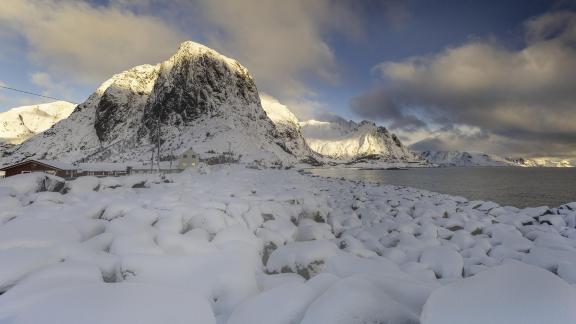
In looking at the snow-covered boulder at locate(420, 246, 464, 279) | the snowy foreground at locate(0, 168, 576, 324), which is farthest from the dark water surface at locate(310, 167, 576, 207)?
→ the snow-covered boulder at locate(420, 246, 464, 279)

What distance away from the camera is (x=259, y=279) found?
707 cm

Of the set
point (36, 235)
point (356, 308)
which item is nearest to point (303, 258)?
point (356, 308)

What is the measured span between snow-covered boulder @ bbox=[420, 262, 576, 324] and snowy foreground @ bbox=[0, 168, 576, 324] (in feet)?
0.04

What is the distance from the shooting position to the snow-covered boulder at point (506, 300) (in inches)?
125

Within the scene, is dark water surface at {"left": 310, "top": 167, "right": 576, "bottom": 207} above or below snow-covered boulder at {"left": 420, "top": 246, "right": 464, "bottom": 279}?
below

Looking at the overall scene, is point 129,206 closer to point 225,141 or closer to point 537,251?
point 537,251

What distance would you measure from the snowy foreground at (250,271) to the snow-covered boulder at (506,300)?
1 centimetres

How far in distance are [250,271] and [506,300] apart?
4.41 m

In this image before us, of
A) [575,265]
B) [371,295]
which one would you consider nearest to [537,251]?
[575,265]

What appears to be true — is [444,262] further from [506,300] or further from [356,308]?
[356,308]

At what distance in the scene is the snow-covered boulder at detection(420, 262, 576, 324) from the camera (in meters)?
3.16

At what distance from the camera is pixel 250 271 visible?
6578 mm

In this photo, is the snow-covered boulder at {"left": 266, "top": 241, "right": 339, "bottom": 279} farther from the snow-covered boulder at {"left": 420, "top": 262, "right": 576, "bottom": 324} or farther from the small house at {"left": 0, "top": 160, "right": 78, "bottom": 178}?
the small house at {"left": 0, "top": 160, "right": 78, "bottom": 178}

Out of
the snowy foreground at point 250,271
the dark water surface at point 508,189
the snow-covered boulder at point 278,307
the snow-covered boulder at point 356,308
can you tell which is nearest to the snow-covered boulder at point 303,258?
the snowy foreground at point 250,271
